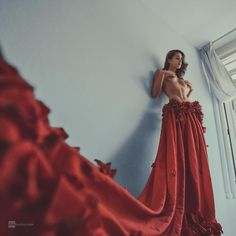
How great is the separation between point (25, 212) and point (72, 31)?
89 cm

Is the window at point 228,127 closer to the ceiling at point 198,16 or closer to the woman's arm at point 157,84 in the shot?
the ceiling at point 198,16

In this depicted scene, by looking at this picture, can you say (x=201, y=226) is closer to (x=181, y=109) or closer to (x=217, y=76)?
(x=181, y=109)

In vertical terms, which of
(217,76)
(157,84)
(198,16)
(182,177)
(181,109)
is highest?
(198,16)

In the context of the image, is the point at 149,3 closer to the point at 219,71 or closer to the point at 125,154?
the point at 219,71

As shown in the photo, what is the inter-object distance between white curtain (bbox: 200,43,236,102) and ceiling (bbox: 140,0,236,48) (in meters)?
0.12

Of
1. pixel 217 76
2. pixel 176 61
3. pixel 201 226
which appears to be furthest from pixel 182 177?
pixel 217 76

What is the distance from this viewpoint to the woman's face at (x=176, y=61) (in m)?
1.38

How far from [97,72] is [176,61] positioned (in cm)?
56

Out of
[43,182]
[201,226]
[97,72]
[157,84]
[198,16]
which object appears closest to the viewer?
[43,182]

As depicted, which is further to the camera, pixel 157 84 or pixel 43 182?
pixel 157 84

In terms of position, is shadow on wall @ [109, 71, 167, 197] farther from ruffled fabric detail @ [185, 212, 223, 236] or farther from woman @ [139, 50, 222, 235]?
ruffled fabric detail @ [185, 212, 223, 236]

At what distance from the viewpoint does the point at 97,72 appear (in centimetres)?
107

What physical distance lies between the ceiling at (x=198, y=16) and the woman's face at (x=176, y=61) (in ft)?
1.43

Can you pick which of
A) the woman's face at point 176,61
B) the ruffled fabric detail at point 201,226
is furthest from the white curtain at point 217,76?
the ruffled fabric detail at point 201,226
